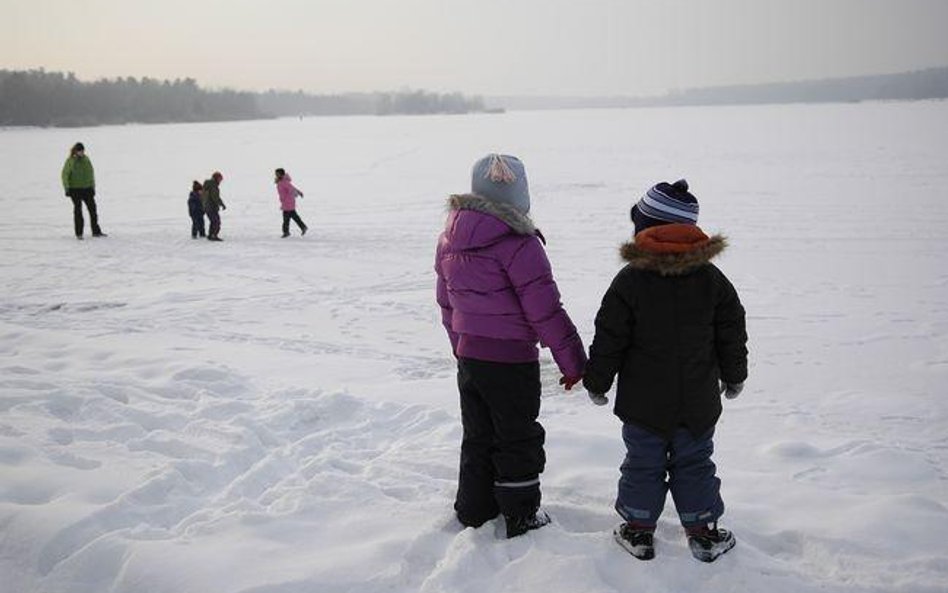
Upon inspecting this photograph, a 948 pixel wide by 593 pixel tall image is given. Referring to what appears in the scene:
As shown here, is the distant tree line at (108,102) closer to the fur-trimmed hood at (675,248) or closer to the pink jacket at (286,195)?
the pink jacket at (286,195)

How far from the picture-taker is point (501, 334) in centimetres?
288

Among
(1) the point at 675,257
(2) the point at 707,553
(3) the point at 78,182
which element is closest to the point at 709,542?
(2) the point at 707,553

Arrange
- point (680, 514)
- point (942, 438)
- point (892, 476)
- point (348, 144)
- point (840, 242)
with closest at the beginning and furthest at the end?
point (680, 514) < point (892, 476) < point (942, 438) < point (840, 242) < point (348, 144)

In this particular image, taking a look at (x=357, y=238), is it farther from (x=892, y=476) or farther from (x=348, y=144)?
(x=348, y=144)

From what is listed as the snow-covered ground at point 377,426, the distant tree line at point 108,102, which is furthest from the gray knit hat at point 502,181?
the distant tree line at point 108,102

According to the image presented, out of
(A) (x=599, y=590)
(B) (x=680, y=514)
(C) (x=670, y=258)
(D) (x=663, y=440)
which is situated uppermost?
(C) (x=670, y=258)

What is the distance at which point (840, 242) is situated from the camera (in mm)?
10484

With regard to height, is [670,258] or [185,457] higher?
[670,258]

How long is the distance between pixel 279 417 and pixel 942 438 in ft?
13.7

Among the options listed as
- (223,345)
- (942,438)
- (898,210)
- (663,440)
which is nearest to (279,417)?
(223,345)

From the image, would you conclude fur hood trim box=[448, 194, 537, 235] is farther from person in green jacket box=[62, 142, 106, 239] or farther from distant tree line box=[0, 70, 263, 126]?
distant tree line box=[0, 70, 263, 126]

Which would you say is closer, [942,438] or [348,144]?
[942,438]

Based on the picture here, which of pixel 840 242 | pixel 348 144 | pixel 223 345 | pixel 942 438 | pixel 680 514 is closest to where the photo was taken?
pixel 680 514

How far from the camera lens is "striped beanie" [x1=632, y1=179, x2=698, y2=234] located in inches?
104
